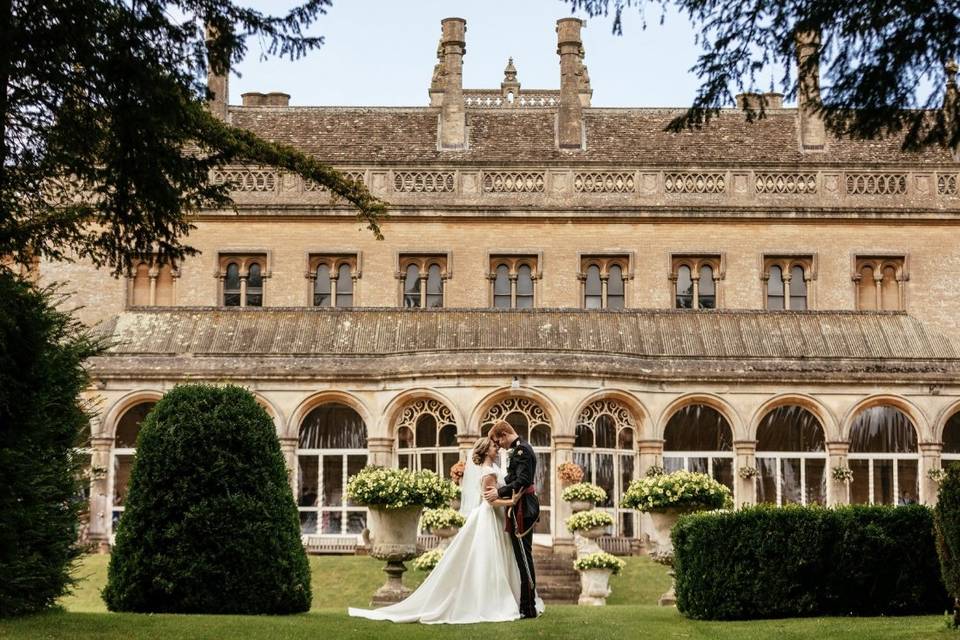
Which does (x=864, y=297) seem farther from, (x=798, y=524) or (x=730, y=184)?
(x=798, y=524)

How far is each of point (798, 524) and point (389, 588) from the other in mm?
8073

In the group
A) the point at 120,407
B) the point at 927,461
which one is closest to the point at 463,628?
the point at 120,407

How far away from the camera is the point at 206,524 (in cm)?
1418

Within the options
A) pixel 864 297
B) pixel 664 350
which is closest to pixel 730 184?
pixel 864 297

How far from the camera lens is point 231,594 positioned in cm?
1421

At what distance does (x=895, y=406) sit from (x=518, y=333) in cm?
764

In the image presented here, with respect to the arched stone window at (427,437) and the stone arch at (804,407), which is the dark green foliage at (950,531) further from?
the stone arch at (804,407)

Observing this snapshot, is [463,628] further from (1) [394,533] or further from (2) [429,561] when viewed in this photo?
(2) [429,561]

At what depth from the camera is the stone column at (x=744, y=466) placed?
28.4 metres

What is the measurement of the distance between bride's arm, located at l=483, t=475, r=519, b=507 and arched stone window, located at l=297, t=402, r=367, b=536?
1462cm

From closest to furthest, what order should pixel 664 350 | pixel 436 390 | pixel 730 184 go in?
pixel 436 390, pixel 664 350, pixel 730 184

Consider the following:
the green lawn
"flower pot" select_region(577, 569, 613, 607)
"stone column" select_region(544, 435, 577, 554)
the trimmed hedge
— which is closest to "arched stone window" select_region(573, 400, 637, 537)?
"stone column" select_region(544, 435, 577, 554)

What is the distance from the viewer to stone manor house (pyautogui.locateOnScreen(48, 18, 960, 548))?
28.0 metres

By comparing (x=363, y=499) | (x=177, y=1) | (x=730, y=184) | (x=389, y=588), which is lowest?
(x=389, y=588)
